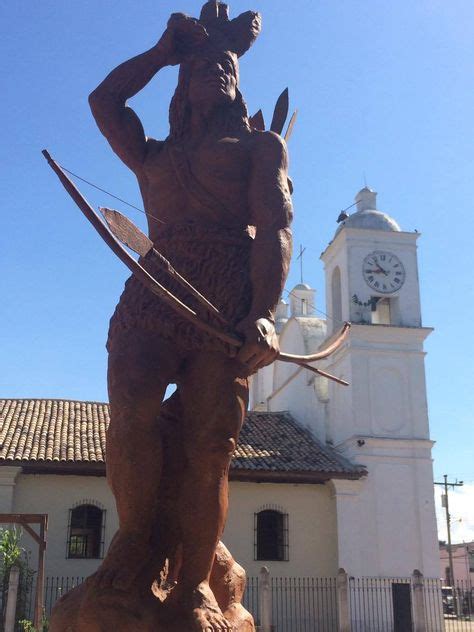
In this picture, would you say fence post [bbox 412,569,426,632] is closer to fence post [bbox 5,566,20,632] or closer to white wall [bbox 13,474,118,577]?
white wall [bbox 13,474,118,577]

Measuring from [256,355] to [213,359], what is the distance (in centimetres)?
22

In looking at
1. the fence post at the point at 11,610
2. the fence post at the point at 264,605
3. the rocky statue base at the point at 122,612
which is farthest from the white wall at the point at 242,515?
the rocky statue base at the point at 122,612

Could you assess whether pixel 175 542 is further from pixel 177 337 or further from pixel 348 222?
pixel 348 222

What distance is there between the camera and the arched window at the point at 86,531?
1836 cm

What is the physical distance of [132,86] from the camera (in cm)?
353

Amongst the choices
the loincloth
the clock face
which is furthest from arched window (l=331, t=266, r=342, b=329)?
the loincloth

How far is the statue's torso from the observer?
3.37 meters

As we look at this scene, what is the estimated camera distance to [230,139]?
11.3ft

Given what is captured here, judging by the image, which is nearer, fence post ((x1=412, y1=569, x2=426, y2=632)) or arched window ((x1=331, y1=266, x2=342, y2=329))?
fence post ((x1=412, y1=569, x2=426, y2=632))

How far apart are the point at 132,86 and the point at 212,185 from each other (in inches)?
24.4

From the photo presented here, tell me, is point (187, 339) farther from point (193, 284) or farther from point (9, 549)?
point (9, 549)

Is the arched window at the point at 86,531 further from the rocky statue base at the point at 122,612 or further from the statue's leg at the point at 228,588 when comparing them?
the rocky statue base at the point at 122,612

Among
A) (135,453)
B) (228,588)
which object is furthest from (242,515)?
(135,453)

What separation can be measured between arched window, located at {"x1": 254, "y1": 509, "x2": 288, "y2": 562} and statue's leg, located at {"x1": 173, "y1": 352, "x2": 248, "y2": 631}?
17069 mm
